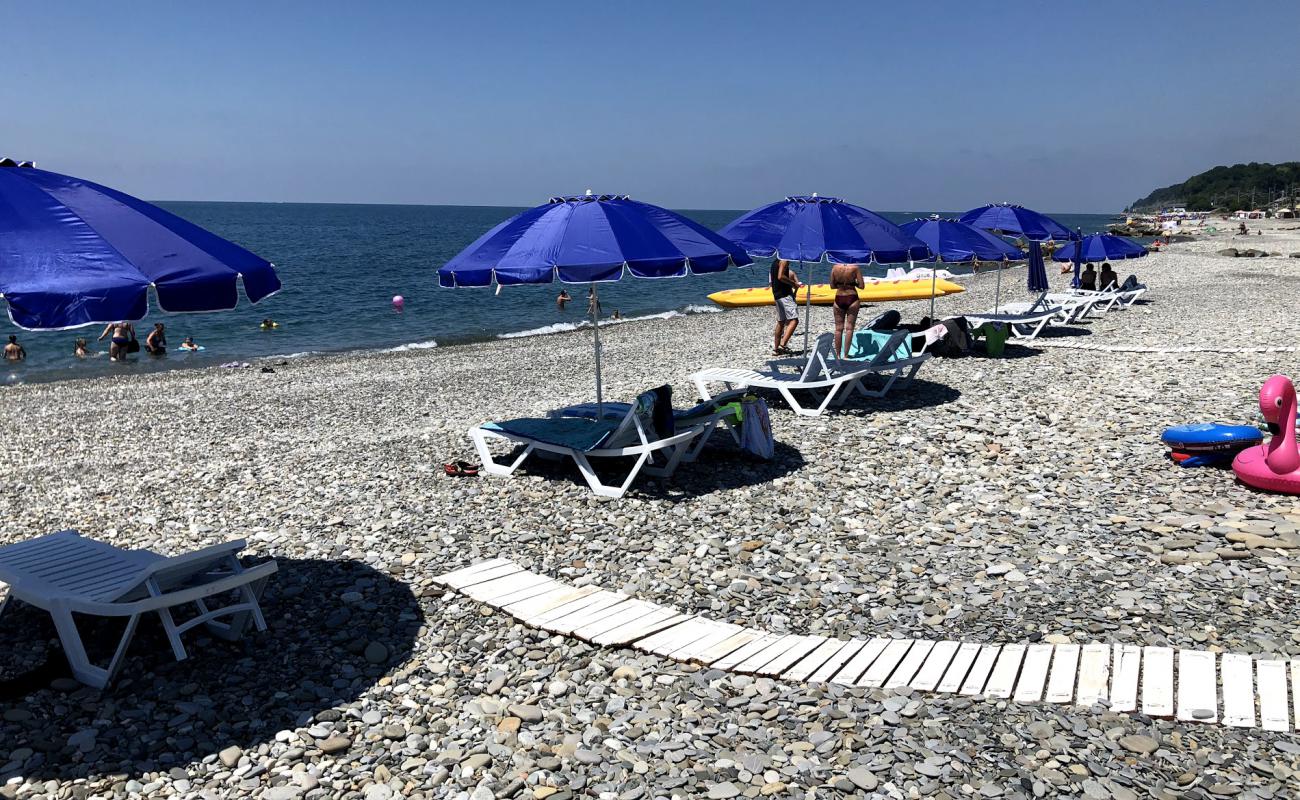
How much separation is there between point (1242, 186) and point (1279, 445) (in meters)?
191

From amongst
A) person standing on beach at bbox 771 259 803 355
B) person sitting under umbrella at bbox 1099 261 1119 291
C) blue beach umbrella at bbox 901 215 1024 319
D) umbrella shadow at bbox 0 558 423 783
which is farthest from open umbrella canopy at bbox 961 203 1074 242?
umbrella shadow at bbox 0 558 423 783

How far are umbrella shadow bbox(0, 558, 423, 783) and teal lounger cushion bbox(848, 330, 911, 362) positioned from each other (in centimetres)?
724

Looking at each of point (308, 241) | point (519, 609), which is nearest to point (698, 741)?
point (519, 609)

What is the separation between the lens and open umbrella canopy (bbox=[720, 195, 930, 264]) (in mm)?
9602

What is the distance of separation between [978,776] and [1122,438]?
5.88m

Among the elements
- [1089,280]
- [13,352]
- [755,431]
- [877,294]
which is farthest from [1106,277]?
[13,352]

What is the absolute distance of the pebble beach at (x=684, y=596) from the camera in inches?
147

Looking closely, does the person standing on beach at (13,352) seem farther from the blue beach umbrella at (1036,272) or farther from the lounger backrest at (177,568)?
the blue beach umbrella at (1036,272)

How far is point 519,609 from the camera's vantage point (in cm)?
530

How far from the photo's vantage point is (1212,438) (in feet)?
23.6

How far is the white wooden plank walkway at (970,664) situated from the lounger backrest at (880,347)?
623 centimetres

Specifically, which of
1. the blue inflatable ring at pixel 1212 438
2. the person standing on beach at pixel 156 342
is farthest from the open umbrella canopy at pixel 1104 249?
the person standing on beach at pixel 156 342

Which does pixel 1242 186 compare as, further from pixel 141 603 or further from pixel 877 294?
pixel 141 603

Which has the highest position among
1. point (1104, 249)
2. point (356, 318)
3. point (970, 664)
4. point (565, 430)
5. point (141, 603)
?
point (1104, 249)
